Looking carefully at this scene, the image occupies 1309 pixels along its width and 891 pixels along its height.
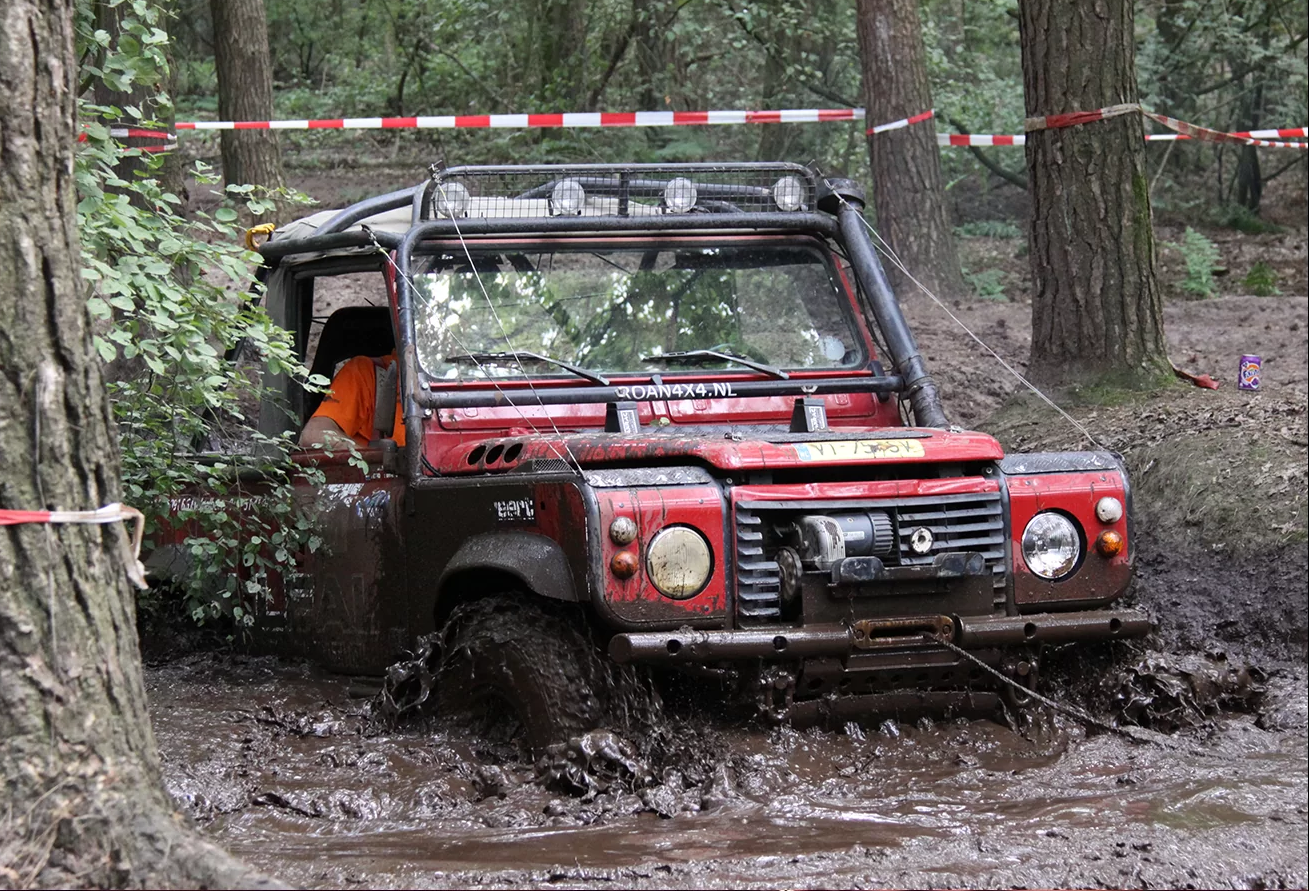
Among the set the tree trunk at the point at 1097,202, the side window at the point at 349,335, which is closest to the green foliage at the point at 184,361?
the side window at the point at 349,335

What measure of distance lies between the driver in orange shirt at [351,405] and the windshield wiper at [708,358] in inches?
45.0

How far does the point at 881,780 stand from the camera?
4.43 m

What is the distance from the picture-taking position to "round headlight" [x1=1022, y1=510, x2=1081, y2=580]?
468 cm

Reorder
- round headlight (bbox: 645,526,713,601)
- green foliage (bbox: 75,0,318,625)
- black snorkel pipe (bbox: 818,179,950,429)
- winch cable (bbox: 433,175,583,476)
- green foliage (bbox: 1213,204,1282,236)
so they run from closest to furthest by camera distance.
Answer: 1. round headlight (bbox: 645,526,713,601)
2. green foliage (bbox: 75,0,318,625)
3. winch cable (bbox: 433,175,583,476)
4. black snorkel pipe (bbox: 818,179,950,429)
5. green foliage (bbox: 1213,204,1282,236)

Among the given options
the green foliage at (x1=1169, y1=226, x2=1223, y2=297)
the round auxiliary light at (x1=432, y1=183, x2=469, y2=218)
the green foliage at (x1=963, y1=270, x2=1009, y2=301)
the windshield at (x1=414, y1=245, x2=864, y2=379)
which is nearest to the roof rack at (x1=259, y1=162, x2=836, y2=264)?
the round auxiliary light at (x1=432, y1=183, x2=469, y2=218)

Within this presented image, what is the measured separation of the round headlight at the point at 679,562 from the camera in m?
4.28

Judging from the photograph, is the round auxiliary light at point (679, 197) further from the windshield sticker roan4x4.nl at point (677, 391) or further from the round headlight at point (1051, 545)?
the round headlight at point (1051, 545)

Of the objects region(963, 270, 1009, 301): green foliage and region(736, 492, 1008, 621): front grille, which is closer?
region(736, 492, 1008, 621): front grille

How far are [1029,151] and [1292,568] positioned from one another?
299 cm

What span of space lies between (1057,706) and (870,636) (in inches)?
28.7

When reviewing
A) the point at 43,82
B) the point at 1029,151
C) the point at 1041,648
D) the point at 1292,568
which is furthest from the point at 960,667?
the point at 1029,151

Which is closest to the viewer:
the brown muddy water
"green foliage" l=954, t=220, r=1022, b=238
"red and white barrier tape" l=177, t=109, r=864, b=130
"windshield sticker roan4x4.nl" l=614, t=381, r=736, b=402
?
the brown muddy water

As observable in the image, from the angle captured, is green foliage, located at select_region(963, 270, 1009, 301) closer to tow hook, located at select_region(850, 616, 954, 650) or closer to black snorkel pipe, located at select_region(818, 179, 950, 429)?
black snorkel pipe, located at select_region(818, 179, 950, 429)

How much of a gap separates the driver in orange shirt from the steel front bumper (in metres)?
2.09
